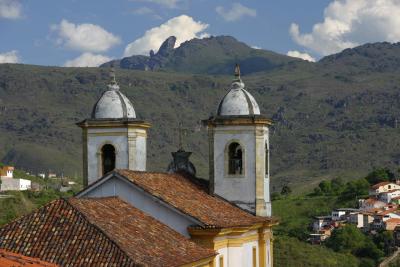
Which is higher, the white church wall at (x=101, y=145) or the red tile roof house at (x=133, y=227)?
the white church wall at (x=101, y=145)

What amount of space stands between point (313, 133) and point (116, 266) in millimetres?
150587

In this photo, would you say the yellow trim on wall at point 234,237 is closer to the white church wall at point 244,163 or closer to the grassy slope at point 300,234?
the white church wall at point 244,163

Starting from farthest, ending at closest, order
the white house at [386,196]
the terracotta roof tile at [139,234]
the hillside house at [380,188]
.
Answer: the hillside house at [380,188], the white house at [386,196], the terracotta roof tile at [139,234]

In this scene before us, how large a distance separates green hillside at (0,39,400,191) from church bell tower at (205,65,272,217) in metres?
88.1

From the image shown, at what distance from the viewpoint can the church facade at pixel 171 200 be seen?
17.1 meters

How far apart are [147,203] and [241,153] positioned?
552 cm

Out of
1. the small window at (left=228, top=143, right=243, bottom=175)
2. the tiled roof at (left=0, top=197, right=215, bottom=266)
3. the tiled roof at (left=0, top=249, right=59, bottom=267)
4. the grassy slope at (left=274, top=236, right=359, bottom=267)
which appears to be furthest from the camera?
the grassy slope at (left=274, top=236, right=359, bottom=267)

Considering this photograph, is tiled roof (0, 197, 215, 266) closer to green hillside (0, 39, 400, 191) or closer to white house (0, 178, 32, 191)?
white house (0, 178, 32, 191)

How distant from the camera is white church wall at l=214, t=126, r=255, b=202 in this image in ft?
83.9

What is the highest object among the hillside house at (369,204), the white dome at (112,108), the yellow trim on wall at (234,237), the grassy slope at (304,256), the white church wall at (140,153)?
the white dome at (112,108)

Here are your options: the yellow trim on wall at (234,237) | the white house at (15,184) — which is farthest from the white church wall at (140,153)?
the white house at (15,184)

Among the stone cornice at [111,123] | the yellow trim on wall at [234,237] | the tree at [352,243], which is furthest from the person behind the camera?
the tree at [352,243]

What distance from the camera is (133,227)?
18344mm

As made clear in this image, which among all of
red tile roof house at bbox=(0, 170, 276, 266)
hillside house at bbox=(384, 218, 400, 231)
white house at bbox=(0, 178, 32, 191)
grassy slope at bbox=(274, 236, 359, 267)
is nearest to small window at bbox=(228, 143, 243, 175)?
red tile roof house at bbox=(0, 170, 276, 266)
